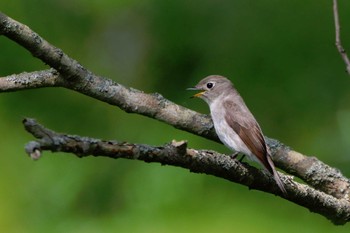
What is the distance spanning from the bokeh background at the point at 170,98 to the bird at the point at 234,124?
0.31 m

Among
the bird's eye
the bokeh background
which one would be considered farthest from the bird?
the bokeh background

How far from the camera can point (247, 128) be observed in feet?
13.7

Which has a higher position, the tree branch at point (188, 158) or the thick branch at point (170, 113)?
the thick branch at point (170, 113)

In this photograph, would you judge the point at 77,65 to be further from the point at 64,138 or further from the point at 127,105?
the point at 64,138

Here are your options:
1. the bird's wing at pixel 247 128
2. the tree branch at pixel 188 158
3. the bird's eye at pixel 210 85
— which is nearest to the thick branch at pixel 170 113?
the bird's wing at pixel 247 128

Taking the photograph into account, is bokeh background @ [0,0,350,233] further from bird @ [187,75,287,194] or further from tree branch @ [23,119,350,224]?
tree branch @ [23,119,350,224]

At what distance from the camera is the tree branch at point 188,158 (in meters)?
2.43

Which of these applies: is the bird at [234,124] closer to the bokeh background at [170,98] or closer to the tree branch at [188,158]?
the tree branch at [188,158]

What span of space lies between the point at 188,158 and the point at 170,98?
2.72 metres

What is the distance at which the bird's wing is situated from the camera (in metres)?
3.81

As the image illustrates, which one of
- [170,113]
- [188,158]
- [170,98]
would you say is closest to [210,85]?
[170,98]

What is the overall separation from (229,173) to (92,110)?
2.49m

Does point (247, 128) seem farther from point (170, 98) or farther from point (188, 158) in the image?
point (170, 98)

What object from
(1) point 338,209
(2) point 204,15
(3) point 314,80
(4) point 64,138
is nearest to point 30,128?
(4) point 64,138
